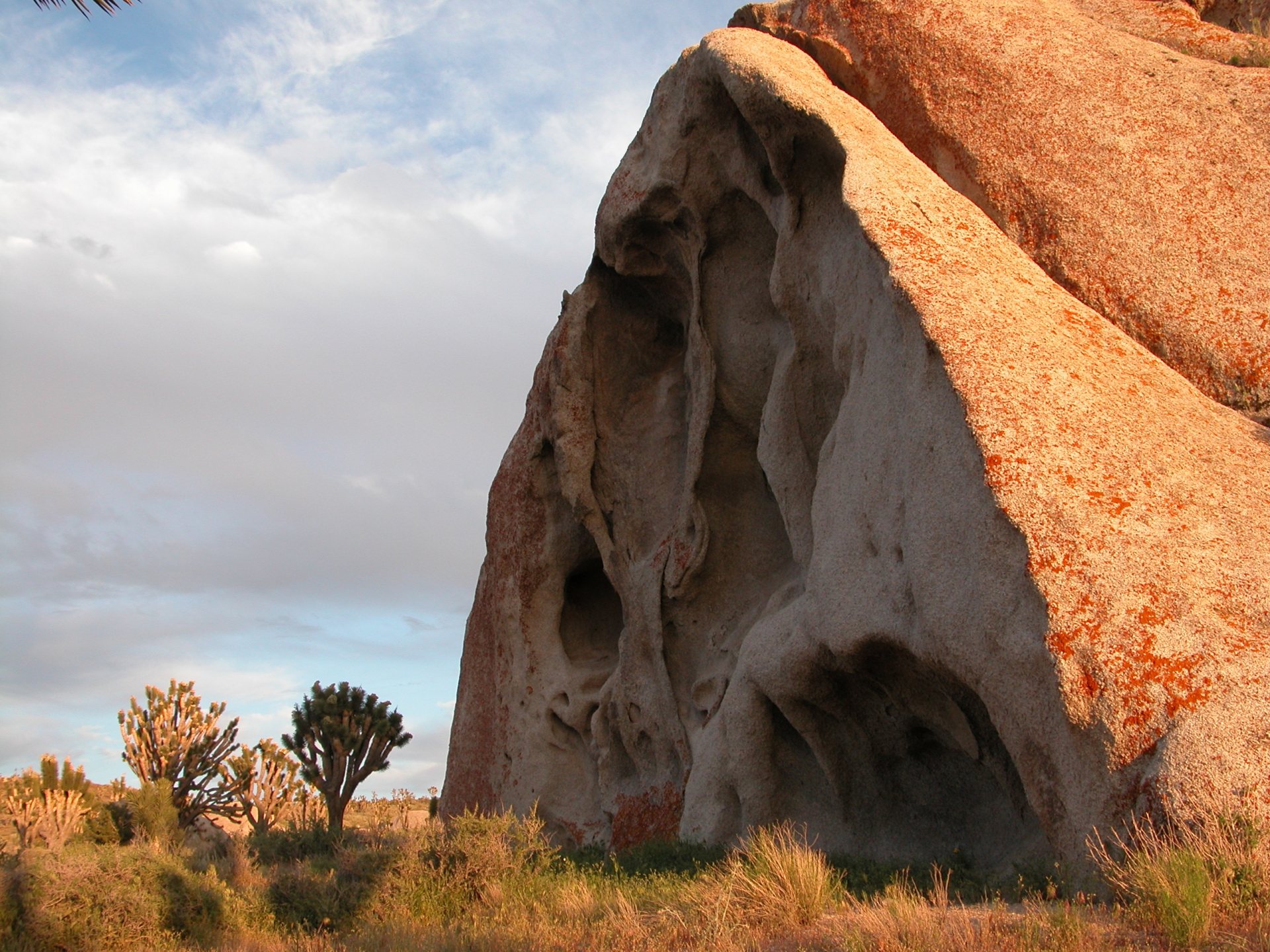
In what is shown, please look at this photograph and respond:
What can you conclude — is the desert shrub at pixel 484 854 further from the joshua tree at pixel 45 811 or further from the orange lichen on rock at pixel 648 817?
the joshua tree at pixel 45 811

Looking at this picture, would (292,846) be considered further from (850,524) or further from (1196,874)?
Answer: (1196,874)

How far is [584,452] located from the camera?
47.1ft

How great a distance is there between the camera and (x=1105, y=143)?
10.1 m

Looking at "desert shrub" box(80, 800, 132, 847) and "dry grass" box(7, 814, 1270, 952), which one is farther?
"desert shrub" box(80, 800, 132, 847)

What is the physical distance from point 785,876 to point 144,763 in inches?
776

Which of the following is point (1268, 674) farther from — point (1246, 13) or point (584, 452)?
point (1246, 13)

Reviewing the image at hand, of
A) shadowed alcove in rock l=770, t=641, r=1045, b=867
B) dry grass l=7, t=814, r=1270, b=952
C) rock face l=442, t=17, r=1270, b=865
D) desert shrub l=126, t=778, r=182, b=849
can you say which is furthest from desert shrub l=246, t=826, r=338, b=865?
shadowed alcove in rock l=770, t=641, r=1045, b=867

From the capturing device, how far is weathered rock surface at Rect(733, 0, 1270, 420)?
8.95 metres

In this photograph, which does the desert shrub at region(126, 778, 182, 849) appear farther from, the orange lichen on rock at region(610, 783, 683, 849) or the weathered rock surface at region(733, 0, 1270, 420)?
the weathered rock surface at region(733, 0, 1270, 420)

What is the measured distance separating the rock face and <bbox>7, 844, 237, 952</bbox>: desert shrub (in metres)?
4.28

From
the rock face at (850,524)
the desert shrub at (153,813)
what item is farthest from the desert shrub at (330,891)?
the desert shrub at (153,813)

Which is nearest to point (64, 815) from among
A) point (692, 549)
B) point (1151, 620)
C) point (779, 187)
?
point (692, 549)

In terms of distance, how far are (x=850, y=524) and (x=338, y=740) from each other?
14.8m

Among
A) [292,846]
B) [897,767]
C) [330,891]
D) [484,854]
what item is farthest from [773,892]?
[292,846]
